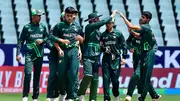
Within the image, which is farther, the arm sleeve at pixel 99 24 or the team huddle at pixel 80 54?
the arm sleeve at pixel 99 24

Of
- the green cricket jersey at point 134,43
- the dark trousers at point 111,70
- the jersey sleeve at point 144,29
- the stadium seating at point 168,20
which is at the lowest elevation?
the stadium seating at point 168,20

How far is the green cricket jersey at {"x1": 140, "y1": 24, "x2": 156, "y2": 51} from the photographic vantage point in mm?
16041

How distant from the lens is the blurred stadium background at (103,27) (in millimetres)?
21625

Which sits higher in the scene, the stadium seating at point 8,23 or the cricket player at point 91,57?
the cricket player at point 91,57

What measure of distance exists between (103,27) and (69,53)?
468 inches

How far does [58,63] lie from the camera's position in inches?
594

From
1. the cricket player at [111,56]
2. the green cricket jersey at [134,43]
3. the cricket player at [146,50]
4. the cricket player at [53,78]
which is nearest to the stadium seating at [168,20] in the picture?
the green cricket jersey at [134,43]

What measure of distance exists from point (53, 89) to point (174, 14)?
1381 cm

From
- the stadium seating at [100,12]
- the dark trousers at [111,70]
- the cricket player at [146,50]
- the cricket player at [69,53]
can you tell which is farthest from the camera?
the stadium seating at [100,12]

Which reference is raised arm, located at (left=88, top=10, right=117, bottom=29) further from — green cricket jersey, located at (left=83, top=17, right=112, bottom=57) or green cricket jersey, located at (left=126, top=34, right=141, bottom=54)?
green cricket jersey, located at (left=126, top=34, right=141, bottom=54)

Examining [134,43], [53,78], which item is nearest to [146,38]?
[134,43]

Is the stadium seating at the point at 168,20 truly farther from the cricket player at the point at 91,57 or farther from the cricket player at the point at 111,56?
the cricket player at the point at 91,57

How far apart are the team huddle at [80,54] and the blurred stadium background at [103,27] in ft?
10.2

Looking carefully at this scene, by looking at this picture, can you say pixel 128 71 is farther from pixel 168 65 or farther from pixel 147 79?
pixel 147 79
